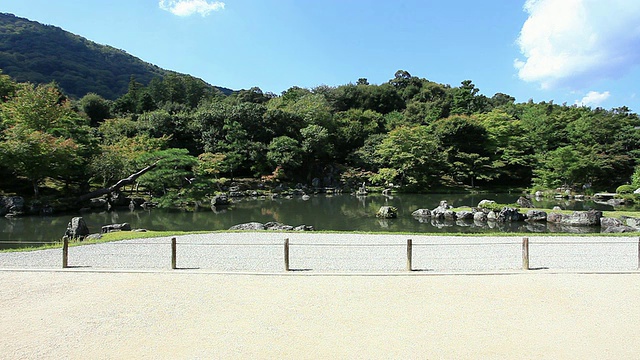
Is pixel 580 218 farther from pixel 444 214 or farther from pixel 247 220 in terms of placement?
pixel 247 220

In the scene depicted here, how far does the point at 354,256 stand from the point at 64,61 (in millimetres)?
87359

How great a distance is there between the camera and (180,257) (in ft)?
26.0

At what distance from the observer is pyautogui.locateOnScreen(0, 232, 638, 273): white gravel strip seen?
6898 millimetres

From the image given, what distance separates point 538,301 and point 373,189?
2726cm

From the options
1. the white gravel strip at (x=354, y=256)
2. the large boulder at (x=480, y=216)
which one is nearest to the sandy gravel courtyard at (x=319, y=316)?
the white gravel strip at (x=354, y=256)

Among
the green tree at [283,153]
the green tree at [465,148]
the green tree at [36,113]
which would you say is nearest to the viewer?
the green tree at [36,113]

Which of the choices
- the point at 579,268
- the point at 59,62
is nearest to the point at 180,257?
the point at 579,268

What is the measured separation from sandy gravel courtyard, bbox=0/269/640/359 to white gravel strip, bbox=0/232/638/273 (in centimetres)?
66

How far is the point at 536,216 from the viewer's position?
51.0ft

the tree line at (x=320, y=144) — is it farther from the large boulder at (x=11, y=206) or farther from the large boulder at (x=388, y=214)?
the large boulder at (x=388, y=214)

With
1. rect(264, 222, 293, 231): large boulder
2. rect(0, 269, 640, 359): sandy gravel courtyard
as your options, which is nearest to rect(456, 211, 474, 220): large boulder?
rect(264, 222, 293, 231): large boulder

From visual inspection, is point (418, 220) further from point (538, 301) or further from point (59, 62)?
point (59, 62)

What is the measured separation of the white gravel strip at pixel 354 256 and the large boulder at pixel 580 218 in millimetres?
4791

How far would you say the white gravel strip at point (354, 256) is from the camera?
272 inches
